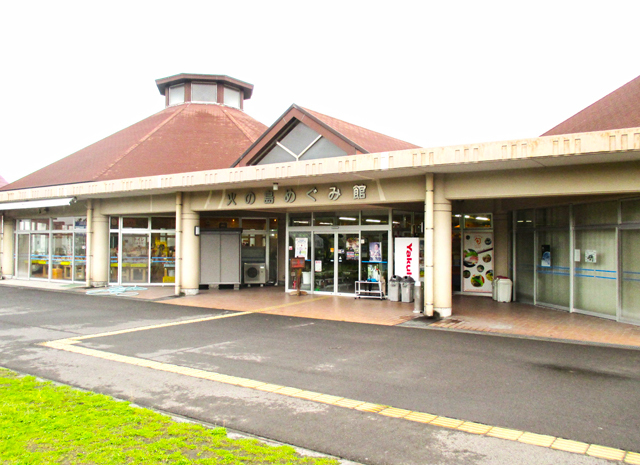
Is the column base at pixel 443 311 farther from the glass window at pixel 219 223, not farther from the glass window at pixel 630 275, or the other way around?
the glass window at pixel 219 223

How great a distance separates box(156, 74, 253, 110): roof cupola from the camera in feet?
90.6

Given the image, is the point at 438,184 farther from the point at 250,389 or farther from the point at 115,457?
the point at 115,457

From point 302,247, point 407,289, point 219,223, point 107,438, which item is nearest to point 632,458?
point 107,438

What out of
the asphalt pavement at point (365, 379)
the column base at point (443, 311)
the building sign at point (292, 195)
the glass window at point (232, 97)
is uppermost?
the glass window at point (232, 97)

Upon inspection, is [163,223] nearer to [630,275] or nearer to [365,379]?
[365,379]

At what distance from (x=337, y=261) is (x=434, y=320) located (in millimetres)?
5191

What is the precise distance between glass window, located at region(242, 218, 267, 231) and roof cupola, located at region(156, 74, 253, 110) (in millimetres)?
12141

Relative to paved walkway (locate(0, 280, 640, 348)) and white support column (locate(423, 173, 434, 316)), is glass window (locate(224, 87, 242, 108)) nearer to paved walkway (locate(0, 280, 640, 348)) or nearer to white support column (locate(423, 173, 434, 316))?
paved walkway (locate(0, 280, 640, 348))

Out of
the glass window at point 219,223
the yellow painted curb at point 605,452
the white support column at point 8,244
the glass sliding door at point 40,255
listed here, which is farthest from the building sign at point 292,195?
the white support column at point 8,244

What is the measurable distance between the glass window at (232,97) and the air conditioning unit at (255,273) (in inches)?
525

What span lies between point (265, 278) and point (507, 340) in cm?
1161

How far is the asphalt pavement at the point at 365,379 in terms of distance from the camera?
4.36 m

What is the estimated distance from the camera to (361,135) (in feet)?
58.6

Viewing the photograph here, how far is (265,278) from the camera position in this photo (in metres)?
19.0
